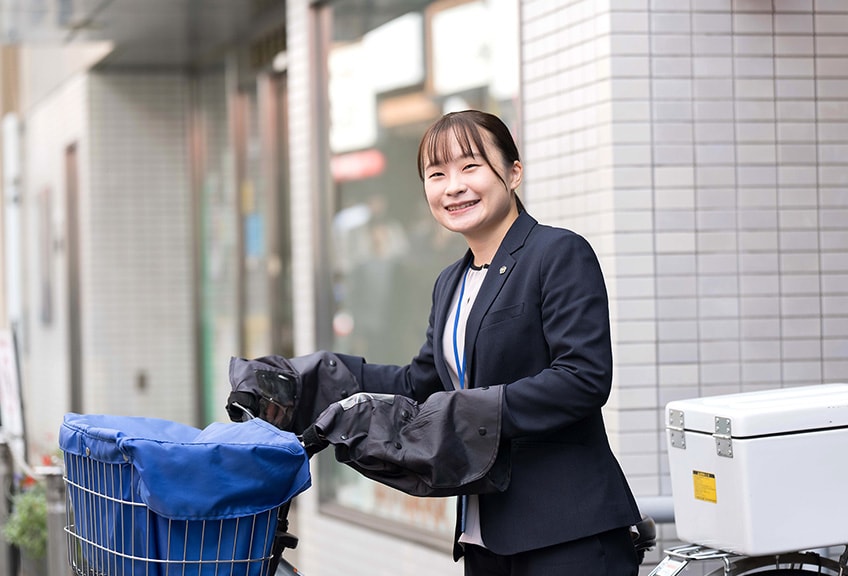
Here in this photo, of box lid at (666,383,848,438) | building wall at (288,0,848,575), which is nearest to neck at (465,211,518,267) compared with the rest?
box lid at (666,383,848,438)

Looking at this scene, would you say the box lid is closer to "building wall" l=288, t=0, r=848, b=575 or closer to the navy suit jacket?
the navy suit jacket

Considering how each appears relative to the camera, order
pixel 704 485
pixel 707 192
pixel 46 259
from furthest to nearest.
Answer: pixel 46 259
pixel 707 192
pixel 704 485

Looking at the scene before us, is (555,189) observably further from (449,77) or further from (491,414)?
(491,414)

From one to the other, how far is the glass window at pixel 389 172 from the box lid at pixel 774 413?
290cm

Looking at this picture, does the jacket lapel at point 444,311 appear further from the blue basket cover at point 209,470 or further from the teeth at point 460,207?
the blue basket cover at point 209,470

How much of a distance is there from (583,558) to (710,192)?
6.85ft

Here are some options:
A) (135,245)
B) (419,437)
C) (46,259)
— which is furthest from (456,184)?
(46,259)

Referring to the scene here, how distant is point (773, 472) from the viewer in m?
3.08

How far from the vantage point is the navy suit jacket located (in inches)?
109

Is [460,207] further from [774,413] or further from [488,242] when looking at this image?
[774,413]

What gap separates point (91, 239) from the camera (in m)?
11.0

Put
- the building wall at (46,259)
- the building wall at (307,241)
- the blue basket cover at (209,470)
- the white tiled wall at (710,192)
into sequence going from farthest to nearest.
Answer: the building wall at (46,259) → the building wall at (307,241) → the white tiled wall at (710,192) → the blue basket cover at (209,470)

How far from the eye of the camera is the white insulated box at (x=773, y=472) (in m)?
3.06

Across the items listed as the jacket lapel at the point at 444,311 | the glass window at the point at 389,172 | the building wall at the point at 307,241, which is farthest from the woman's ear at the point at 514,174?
the building wall at the point at 307,241
